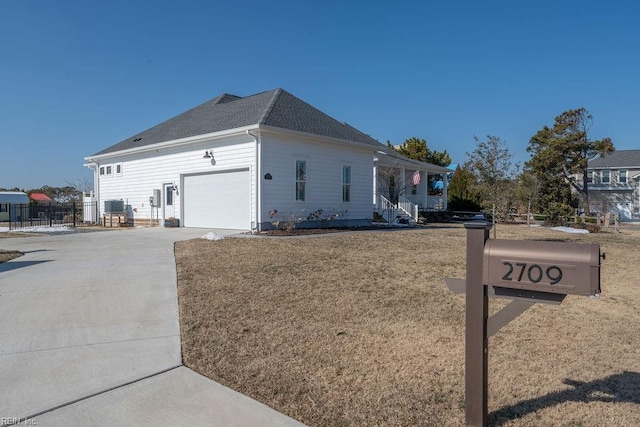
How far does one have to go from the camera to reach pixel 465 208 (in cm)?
3203

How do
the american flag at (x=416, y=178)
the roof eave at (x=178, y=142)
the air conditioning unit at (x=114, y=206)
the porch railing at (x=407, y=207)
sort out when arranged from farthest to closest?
1. the american flag at (x=416, y=178)
2. the porch railing at (x=407, y=207)
3. the air conditioning unit at (x=114, y=206)
4. the roof eave at (x=178, y=142)

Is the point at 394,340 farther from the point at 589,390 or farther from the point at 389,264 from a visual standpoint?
the point at 389,264

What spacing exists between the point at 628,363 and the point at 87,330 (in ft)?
17.4

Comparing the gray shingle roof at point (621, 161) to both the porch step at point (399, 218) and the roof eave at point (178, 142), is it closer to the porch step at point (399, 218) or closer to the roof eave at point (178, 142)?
the porch step at point (399, 218)

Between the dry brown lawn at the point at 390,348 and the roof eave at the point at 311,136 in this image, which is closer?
the dry brown lawn at the point at 390,348

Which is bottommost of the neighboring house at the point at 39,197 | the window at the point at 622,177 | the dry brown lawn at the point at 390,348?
the dry brown lawn at the point at 390,348

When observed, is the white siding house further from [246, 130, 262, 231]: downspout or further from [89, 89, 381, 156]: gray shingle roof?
[246, 130, 262, 231]: downspout

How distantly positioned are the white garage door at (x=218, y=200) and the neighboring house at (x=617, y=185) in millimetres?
40264

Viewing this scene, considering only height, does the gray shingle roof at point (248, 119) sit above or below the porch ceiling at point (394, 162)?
above

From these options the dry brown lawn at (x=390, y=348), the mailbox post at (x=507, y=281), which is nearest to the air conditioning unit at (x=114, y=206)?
the dry brown lawn at (x=390, y=348)

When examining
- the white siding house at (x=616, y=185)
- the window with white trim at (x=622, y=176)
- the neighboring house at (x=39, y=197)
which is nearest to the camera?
the white siding house at (x=616, y=185)

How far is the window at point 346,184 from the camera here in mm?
17891

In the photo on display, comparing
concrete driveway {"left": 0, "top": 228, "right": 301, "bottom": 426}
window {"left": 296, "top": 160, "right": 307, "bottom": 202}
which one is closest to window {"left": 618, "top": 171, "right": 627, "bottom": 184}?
window {"left": 296, "top": 160, "right": 307, "bottom": 202}

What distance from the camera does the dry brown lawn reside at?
3031mm
